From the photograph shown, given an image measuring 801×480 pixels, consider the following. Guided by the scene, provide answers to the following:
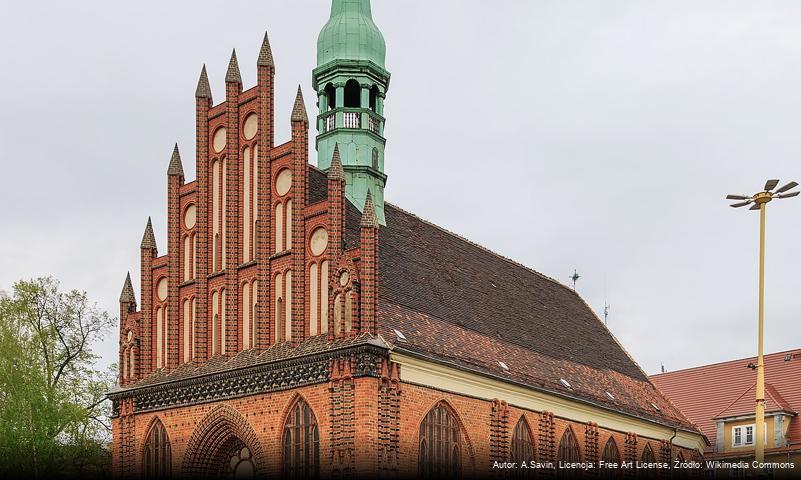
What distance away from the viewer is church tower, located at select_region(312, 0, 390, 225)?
47531mm

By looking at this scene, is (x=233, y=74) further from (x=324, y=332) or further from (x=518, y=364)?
(x=518, y=364)

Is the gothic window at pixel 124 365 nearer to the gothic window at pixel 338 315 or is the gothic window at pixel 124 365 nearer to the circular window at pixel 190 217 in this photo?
the circular window at pixel 190 217

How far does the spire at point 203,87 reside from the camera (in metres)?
45.0

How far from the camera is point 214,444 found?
41406 millimetres

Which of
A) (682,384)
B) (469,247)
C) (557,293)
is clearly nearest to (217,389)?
(469,247)

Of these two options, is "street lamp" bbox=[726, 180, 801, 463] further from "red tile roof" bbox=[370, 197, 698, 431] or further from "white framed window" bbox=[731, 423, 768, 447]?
"white framed window" bbox=[731, 423, 768, 447]

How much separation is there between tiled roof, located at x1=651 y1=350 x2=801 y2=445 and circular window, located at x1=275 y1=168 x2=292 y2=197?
29.4 m

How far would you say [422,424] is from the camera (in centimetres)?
3928

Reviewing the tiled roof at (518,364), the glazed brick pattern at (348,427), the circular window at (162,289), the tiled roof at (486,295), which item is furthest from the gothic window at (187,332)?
the tiled roof at (518,364)

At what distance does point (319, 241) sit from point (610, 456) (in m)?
18.3

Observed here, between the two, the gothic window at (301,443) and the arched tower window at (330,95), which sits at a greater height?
the arched tower window at (330,95)

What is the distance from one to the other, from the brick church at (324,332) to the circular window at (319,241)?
74 mm

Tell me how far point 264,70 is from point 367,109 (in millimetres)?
6312

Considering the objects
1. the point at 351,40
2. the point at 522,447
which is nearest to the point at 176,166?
the point at 351,40
